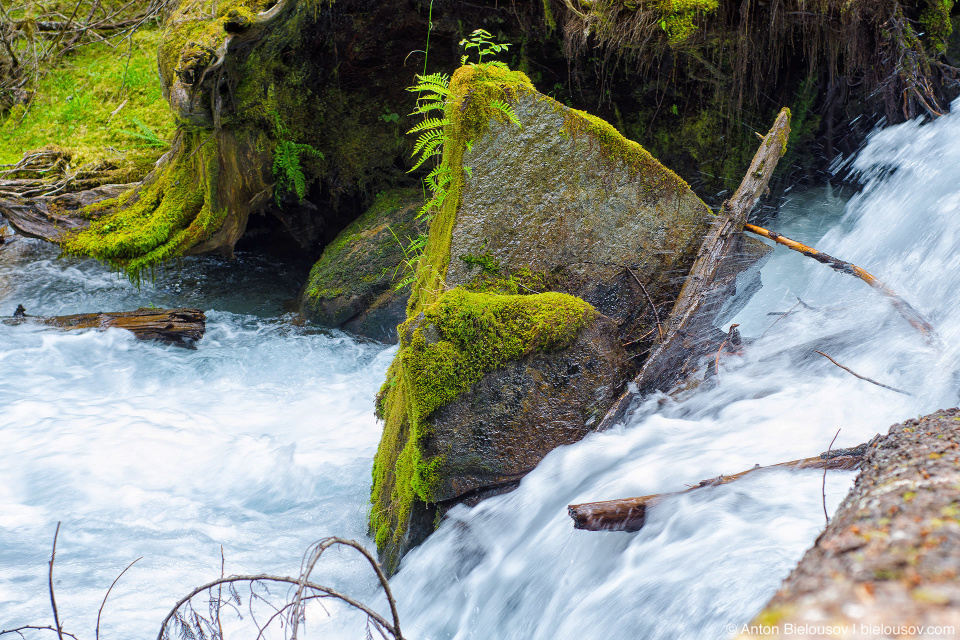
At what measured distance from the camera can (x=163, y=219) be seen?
656cm

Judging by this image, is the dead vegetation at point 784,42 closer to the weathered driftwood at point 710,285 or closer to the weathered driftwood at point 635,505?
the weathered driftwood at point 710,285

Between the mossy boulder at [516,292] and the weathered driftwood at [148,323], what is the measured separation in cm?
349

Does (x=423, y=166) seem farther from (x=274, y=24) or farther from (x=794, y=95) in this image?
(x=794, y=95)

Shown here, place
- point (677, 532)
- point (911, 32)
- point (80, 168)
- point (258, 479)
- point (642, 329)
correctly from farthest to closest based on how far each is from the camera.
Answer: point (80, 168)
point (911, 32)
point (258, 479)
point (642, 329)
point (677, 532)

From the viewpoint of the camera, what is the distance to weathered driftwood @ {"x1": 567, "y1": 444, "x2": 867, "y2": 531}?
258 cm

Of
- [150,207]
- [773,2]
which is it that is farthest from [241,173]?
[773,2]

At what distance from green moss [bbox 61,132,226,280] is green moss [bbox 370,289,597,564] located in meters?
4.18

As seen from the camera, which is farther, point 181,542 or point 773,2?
point 773,2

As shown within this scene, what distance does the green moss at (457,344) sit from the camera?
10.4ft

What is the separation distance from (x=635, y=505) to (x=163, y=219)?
5919 millimetres

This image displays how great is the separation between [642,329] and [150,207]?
5.67 meters

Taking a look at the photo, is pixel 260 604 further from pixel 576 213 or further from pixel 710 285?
pixel 710 285

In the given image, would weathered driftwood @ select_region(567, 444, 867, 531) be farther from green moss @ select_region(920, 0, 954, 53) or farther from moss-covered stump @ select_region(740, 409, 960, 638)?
green moss @ select_region(920, 0, 954, 53)

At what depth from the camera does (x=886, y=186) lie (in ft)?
17.4
